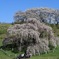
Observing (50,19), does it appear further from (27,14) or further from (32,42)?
(32,42)

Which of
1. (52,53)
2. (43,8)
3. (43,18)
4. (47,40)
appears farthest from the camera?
(43,8)

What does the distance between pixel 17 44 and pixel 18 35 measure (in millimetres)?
2064

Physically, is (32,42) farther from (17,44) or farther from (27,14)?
(27,14)

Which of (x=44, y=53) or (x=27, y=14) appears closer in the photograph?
(x=44, y=53)

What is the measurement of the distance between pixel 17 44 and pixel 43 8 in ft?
175

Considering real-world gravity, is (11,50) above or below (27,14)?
below

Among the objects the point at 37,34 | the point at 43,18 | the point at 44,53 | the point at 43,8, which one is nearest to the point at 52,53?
the point at 44,53

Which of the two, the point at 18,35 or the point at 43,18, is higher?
the point at 43,18

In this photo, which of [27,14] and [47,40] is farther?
[27,14]

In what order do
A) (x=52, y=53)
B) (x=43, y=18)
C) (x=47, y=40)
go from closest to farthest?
1. (x=52, y=53)
2. (x=47, y=40)
3. (x=43, y=18)

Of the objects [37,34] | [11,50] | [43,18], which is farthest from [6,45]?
[43,18]

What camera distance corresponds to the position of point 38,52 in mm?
54094

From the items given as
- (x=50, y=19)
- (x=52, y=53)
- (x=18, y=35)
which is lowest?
(x=52, y=53)

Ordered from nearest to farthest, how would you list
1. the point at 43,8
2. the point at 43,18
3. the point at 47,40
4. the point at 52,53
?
Answer: the point at 52,53 < the point at 47,40 < the point at 43,18 < the point at 43,8
